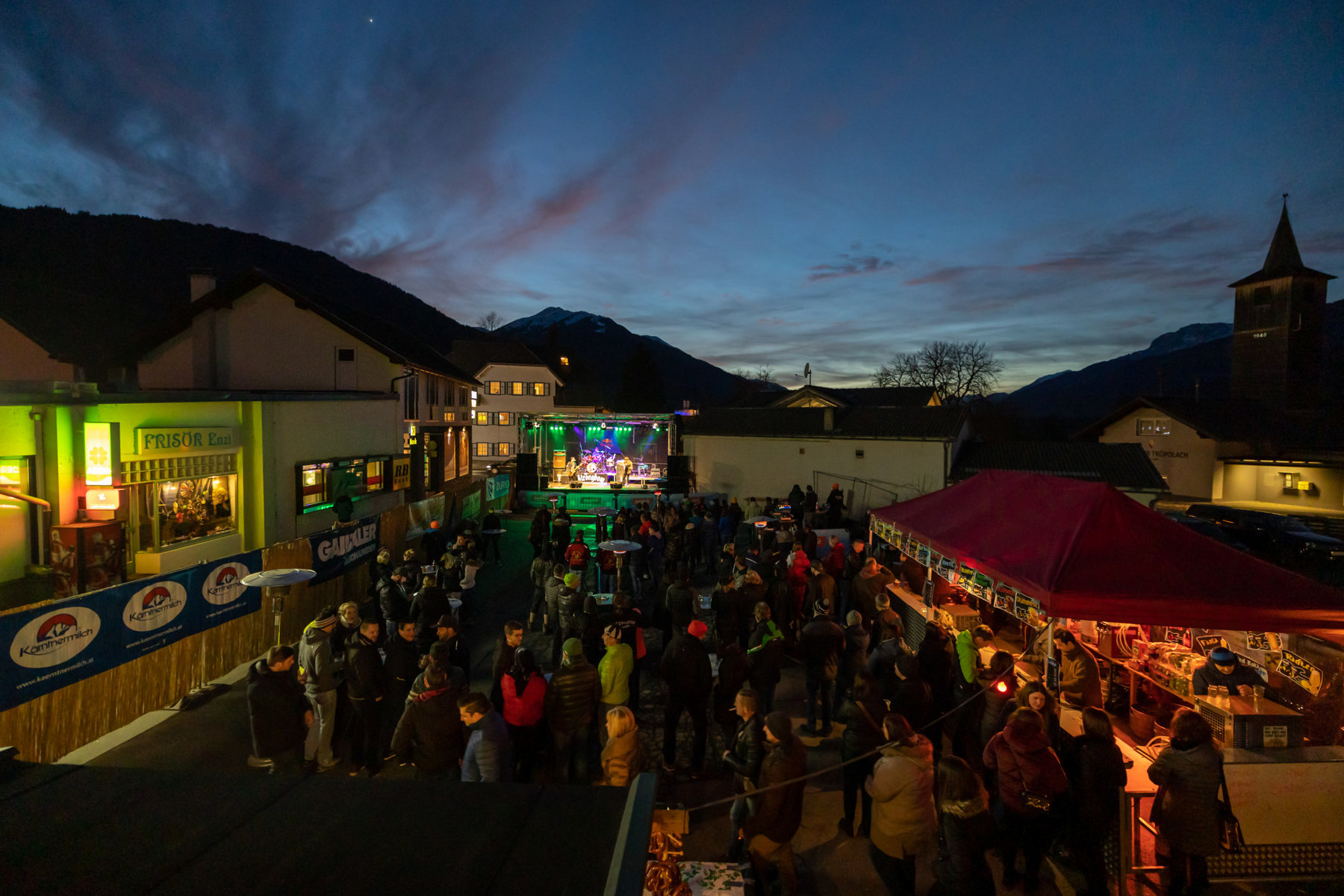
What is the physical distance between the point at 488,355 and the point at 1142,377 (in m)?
159

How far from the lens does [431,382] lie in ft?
80.2

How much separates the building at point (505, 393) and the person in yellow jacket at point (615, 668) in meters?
34.1

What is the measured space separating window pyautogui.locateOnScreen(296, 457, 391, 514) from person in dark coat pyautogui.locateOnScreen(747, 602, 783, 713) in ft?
36.7

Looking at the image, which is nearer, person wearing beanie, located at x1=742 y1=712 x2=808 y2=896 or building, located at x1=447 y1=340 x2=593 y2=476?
Result: person wearing beanie, located at x1=742 y1=712 x2=808 y2=896

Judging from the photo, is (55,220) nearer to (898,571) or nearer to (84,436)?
(84,436)

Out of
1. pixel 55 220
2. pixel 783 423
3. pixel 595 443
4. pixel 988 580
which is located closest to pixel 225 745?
pixel 988 580

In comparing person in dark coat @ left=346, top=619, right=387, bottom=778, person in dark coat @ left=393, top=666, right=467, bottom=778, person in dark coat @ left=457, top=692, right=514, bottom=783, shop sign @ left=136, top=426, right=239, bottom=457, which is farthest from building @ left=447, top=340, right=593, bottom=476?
person in dark coat @ left=457, top=692, right=514, bottom=783

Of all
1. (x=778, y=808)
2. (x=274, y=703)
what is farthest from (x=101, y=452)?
(x=778, y=808)

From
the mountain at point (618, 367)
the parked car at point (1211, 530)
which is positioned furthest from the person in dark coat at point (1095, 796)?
the mountain at point (618, 367)

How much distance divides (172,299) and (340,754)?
3095 inches

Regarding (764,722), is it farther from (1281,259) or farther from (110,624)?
(1281,259)

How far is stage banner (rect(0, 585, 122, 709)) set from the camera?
4.77 metres

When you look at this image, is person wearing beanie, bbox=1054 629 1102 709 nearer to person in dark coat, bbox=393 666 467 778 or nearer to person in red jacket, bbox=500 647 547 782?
person in red jacket, bbox=500 647 547 782

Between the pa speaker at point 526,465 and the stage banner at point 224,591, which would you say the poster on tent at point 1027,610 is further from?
the pa speaker at point 526,465
